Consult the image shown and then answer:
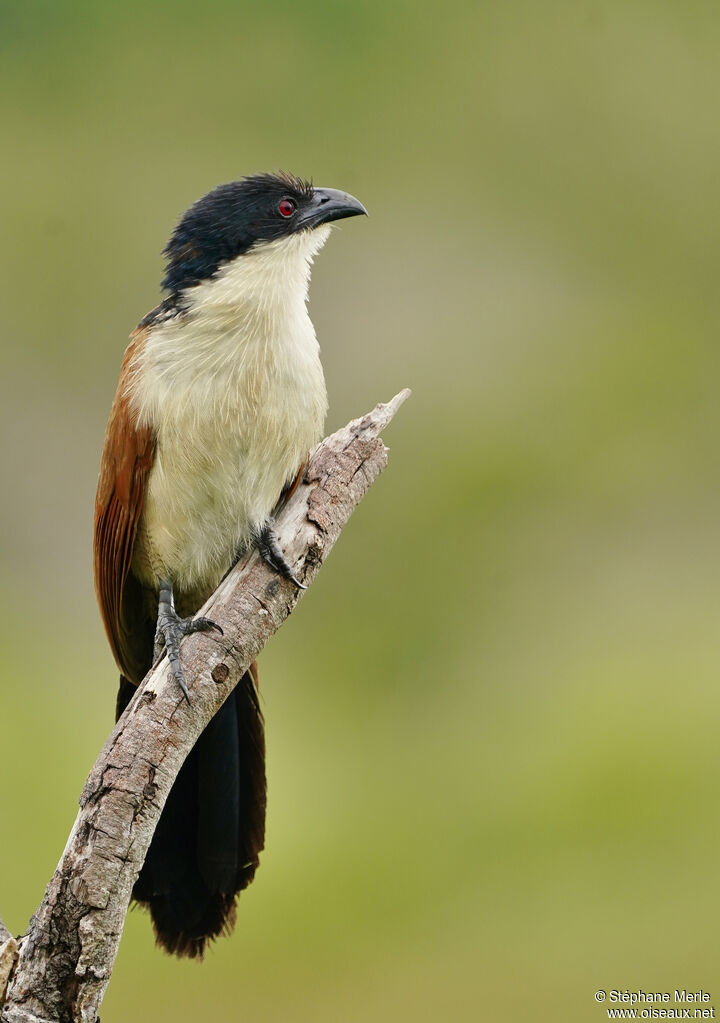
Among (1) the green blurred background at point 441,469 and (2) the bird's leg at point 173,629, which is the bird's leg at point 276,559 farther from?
(1) the green blurred background at point 441,469

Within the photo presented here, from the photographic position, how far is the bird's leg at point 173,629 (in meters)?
2.40

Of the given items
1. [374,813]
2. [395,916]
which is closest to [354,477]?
[395,916]

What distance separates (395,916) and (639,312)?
16.3 feet

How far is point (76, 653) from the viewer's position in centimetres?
737

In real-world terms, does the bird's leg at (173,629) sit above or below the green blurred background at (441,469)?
below

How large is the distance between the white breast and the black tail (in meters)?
0.39

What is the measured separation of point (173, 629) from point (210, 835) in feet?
1.52

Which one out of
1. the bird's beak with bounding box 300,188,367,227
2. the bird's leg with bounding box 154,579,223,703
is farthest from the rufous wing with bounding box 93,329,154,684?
the bird's beak with bounding box 300,188,367,227

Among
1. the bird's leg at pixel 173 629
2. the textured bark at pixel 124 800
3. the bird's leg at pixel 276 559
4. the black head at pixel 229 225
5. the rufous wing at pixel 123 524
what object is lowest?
the textured bark at pixel 124 800

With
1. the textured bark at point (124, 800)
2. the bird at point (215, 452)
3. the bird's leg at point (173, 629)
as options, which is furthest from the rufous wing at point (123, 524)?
the textured bark at point (124, 800)

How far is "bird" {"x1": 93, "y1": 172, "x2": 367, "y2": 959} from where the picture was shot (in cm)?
258

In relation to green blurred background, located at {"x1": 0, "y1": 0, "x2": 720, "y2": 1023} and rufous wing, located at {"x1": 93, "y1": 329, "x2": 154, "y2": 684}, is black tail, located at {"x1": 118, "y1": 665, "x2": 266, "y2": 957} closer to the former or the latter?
rufous wing, located at {"x1": 93, "y1": 329, "x2": 154, "y2": 684}

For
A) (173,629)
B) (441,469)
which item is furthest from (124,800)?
(441,469)

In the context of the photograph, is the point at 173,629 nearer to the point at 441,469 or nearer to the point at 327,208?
the point at 327,208
